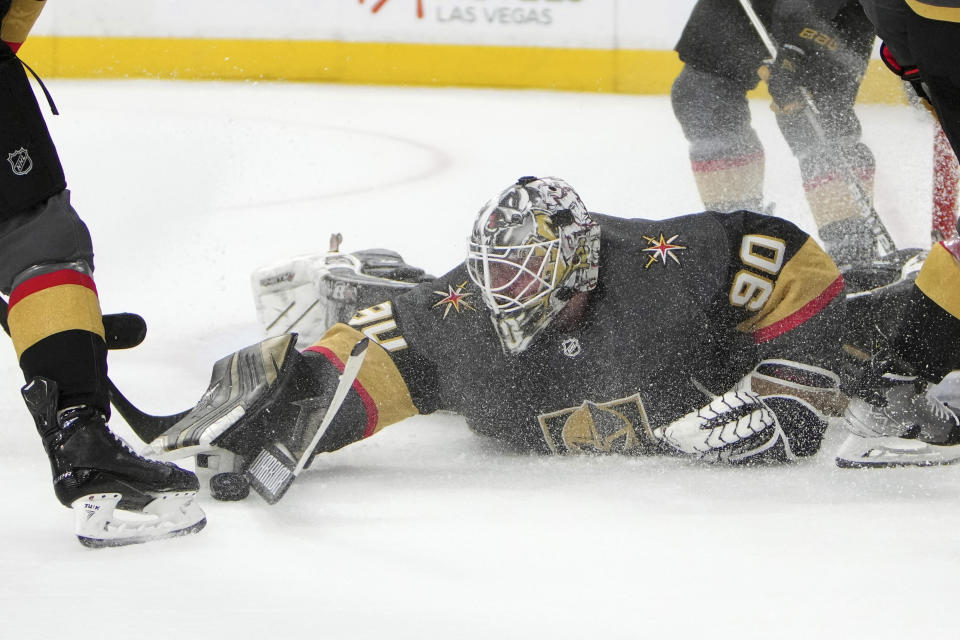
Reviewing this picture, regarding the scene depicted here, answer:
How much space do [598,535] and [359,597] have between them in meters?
0.40

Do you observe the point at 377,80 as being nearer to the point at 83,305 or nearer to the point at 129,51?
the point at 129,51

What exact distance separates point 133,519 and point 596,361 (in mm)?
824

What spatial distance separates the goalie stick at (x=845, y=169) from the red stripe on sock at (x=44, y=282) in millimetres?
2105

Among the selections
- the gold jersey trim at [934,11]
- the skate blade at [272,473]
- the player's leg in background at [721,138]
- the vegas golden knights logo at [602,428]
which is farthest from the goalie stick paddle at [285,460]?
the player's leg in background at [721,138]

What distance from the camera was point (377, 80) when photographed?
21.7 feet

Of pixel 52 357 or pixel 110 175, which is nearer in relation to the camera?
pixel 52 357

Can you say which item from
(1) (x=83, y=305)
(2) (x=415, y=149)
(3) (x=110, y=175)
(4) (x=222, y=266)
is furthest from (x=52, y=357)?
(2) (x=415, y=149)

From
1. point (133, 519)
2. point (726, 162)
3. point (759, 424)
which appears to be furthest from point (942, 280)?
point (726, 162)

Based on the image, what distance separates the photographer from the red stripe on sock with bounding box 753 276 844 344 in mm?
2137

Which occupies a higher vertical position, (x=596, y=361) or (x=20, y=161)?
(x=20, y=161)

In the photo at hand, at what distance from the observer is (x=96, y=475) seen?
5.33 ft

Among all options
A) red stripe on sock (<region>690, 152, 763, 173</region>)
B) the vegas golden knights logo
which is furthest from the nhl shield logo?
red stripe on sock (<region>690, 152, 763, 173</region>)

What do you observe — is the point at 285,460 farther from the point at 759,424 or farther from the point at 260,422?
the point at 759,424

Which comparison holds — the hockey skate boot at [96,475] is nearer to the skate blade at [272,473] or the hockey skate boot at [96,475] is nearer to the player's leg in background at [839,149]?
the skate blade at [272,473]
